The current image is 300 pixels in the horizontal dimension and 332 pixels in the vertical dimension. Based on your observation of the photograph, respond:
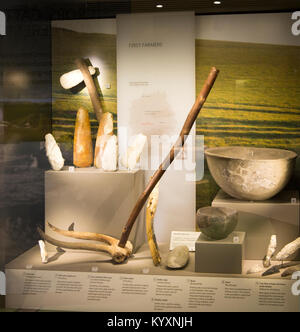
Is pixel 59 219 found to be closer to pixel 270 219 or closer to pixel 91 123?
pixel 91 123

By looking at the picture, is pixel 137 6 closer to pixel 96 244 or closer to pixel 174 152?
pixel 174 152

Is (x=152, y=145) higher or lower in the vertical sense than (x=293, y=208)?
higher

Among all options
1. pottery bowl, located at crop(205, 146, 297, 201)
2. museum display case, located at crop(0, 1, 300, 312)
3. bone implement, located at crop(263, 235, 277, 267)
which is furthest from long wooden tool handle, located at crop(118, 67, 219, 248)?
bone implement, located at crop(263, 235, 277, 267)

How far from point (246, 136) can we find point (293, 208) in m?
0.31

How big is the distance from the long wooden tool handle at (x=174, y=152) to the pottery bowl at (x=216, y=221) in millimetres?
201

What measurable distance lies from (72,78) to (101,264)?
71 centimetres

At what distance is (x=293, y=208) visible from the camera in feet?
5.83

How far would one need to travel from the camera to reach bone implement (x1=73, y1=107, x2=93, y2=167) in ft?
6.07

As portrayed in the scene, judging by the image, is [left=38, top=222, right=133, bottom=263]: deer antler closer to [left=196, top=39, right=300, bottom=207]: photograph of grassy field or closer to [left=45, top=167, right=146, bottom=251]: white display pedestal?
[left=45, top=167, right=146, bottom=251]: white display pedestal

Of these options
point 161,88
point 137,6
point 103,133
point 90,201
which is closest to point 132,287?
point 90,201

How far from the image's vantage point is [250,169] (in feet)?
5.84

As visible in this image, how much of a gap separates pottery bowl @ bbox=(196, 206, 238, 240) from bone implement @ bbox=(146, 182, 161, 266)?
0.55ft

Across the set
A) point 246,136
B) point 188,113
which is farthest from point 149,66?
point 246,136

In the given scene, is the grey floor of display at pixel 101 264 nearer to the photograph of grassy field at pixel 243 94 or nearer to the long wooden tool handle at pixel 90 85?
the photograph of grassy field at pixel 243 94
